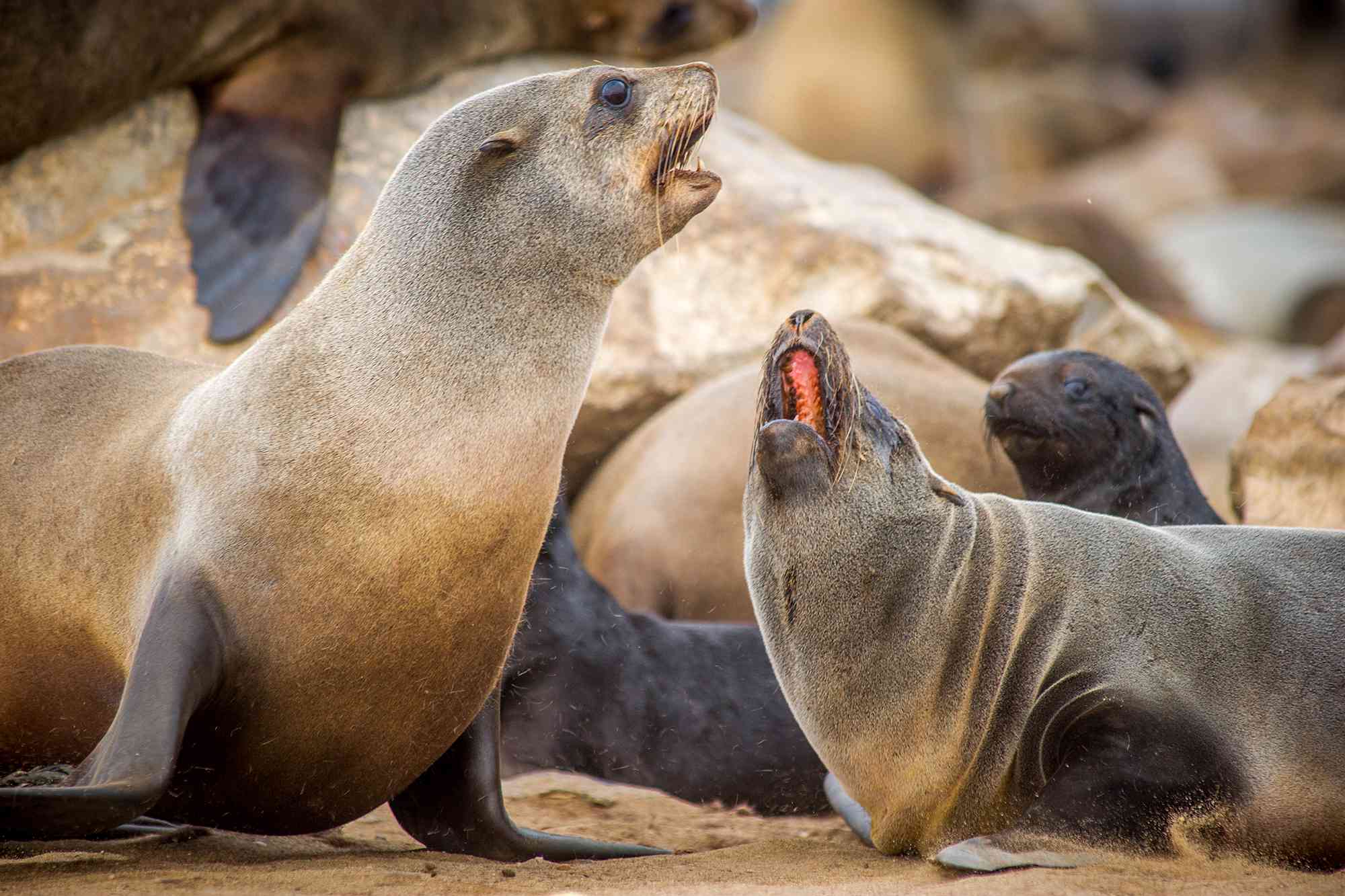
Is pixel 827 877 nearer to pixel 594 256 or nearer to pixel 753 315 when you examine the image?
pixel 594 256

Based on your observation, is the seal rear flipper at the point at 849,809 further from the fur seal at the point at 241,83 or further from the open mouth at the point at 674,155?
the fur seal at the point at 241,83

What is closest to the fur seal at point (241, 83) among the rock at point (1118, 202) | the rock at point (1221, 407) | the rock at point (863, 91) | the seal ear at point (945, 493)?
the seal ear at point (945, 493)

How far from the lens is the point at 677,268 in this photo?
613cm

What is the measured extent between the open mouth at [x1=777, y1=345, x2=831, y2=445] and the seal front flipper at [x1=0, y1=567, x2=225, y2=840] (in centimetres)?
125

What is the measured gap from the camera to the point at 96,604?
310 centimetres

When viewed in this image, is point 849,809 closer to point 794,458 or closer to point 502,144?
point 794,458

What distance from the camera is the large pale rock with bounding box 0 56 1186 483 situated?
505 centimetres

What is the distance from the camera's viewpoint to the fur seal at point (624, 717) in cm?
414

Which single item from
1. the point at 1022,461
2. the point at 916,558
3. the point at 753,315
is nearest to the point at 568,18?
the point at 753,315

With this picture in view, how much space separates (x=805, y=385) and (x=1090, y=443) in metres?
1.76

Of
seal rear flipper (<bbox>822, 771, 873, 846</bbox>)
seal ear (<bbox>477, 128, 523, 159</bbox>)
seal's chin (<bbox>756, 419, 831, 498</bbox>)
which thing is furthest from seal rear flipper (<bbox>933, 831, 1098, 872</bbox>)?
seal ear (<bbox>477, 128, 523, 159</bbox>)

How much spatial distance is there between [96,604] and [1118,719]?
2.06 meters

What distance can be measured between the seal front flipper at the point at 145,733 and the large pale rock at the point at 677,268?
2.29 metres

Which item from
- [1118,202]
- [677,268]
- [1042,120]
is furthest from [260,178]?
[1042,120]
